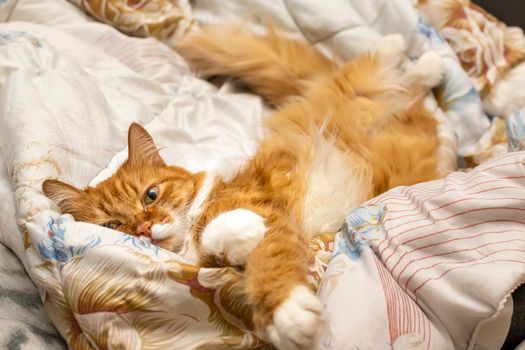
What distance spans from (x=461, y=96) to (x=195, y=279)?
1217 mm

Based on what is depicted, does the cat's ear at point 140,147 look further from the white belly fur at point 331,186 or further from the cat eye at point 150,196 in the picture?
the white belly fur at point 331,186

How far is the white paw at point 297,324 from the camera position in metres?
0.78

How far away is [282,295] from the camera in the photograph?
84 cm

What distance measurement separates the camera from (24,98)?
4.31 feet

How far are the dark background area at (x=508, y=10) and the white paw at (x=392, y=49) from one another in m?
0.71

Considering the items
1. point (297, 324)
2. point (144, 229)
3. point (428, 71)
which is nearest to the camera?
point (297, 324)

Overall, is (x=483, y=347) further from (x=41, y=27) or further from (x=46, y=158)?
(x=41, y=27)

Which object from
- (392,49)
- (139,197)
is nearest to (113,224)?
(139,197)

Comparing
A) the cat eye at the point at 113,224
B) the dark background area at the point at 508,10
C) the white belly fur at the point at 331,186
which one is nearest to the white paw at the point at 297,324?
the white belly fur at the point at 331,186

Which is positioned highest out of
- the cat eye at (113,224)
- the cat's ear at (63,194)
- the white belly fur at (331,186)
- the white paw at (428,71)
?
the white paw at (428,71)

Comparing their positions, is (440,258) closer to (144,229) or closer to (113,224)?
(144,229)

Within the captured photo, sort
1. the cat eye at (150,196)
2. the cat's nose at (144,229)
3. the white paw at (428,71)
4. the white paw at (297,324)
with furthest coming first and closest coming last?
1. the white paw at (428,71)
2. the cat eye at (150,196)
3. the cat's nose at (144,229)
4. the white paw at (297,324)

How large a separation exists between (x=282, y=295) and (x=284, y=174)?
0.52 m

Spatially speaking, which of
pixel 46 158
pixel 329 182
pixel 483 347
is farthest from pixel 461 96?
pixel 46 158
